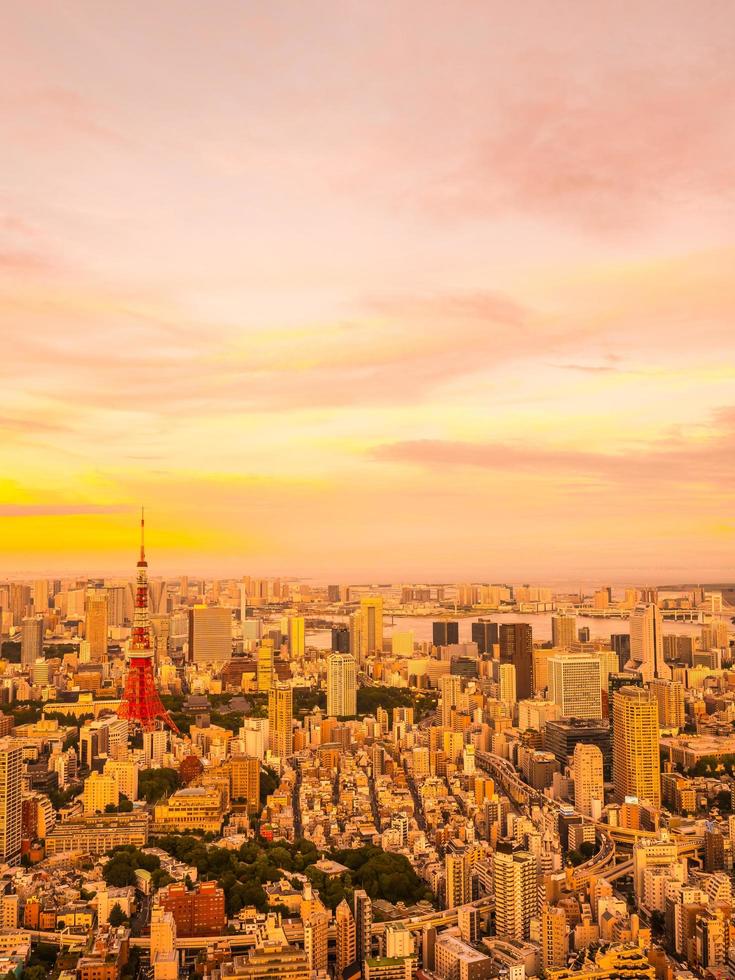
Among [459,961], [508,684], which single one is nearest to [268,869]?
[459,961]

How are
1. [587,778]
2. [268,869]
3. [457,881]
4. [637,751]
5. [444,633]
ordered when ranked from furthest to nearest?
[444,633]
[637,751]
[587,778]
[268,869]
[457,881]

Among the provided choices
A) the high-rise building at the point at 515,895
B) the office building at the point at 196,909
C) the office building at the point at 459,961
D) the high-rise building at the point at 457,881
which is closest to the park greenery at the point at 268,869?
the high-rise building at the point at 457,881

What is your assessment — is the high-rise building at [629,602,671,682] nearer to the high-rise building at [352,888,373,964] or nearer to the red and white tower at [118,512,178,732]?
the red and white tower at [118,512,178,732]

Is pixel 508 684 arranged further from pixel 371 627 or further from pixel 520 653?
pixel 371 627

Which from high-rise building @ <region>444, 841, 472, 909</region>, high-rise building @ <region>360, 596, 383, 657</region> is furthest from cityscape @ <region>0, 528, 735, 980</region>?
high-rise building @ <region>360, 596, 383, 657</region>

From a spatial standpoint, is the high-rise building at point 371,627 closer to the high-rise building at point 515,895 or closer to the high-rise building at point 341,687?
the high-rise building at point 341,687

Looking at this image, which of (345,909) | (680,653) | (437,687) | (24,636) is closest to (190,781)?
(345,909)
